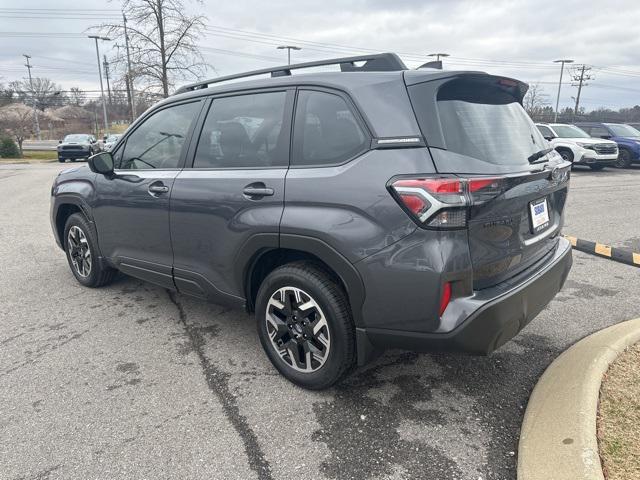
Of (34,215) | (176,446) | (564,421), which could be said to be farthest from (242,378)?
(34,215)

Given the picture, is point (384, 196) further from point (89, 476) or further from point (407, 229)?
point (89, 476)

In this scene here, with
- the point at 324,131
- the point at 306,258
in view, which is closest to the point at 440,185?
the point at 324,131

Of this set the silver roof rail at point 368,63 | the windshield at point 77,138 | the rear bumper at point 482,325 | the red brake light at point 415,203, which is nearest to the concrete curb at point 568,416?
the rear bumper at point 482,325

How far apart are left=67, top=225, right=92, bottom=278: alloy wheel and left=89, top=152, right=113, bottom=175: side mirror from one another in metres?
0.88

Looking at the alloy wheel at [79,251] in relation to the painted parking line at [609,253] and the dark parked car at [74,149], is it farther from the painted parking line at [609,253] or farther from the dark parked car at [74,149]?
the dark parked car at [74,149]

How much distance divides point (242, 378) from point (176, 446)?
2.37 ft

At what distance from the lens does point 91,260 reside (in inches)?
184

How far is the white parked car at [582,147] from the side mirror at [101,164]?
589 inches

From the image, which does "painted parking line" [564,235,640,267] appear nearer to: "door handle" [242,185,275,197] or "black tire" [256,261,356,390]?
"black tire" [256,261,356,390]

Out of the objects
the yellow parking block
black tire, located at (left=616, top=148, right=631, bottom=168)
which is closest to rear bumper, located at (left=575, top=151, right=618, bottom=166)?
black tire, located at (left=616, top=148, right=631, bottom=168)

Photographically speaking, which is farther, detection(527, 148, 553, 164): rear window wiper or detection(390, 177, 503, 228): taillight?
detection(527, 148, 553, 164): rear window wiper

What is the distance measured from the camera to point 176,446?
249 cm

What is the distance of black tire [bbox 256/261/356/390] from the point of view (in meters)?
2.69

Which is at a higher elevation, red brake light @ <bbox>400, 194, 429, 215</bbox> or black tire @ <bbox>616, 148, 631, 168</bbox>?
red brake light @ <bbox>400, 194, 429, 215</bbox>
